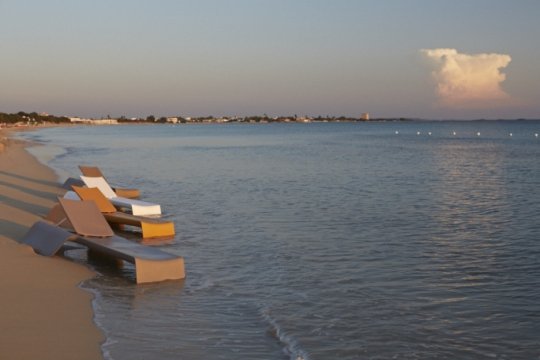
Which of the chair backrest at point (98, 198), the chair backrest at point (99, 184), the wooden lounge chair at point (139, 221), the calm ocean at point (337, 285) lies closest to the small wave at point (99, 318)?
the calm ocean at point (337, 285)

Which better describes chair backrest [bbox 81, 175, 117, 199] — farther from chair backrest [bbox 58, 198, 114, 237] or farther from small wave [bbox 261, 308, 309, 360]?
small wave [bbox 261, 308, 309, 360]

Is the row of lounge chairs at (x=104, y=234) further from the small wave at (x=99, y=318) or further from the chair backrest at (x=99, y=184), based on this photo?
the chair backrest at (x=99, y=184)

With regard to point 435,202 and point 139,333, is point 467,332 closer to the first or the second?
point 139,333

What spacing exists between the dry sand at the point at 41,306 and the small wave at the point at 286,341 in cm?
182

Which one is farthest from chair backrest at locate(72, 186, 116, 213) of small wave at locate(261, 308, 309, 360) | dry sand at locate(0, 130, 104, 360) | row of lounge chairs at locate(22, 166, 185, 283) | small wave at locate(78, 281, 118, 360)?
small wave at locate(261, 308, 309, 360)

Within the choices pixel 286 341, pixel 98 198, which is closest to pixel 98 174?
pixel 98 198

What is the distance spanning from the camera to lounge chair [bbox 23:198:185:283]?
30.5 feet

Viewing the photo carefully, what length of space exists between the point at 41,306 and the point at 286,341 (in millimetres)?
3009

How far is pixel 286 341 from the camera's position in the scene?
276 inches

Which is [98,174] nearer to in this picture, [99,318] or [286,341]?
[99,318]

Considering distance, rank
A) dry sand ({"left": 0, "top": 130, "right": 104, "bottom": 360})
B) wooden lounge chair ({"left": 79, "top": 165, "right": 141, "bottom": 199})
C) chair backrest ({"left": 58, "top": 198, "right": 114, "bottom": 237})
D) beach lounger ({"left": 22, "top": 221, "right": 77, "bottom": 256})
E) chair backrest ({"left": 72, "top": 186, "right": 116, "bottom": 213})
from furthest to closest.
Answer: wooden lounge chair ({"left": 79, "top": 165, "right": 141, "bottom": 199})
chair backrest ({"left": 72, "top": 186, "right": 116, "bottom": 213})
chair backrest ({"left": 58, "top": 198, "right": 114, "bottom": 237})
beach lounger ({"left": 22, "top": 221, "right": 77, "bottom": 256})
dry sand ({"left": 0, "top": 130, "right": 104, "bottom": 360})

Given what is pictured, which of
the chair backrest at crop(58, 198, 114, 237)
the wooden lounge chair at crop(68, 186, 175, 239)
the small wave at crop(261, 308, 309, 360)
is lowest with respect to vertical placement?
the small wave at crop(261, 308, 309, 360)

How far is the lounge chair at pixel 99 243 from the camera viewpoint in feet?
30.5

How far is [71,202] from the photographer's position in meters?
11.9
